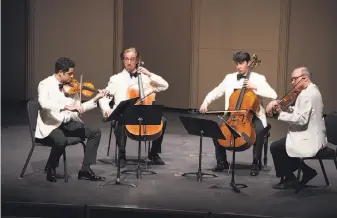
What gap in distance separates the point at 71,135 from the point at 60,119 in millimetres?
245

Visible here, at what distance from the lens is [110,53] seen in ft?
33.6

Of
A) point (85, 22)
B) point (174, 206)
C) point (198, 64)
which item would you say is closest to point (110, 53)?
point (85, 22)

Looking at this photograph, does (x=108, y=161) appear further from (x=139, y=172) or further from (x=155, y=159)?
(x=139, y=172)

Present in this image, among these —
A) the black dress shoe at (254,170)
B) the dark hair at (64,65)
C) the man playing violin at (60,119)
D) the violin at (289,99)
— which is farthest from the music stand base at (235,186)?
the dark hair at (64,65)

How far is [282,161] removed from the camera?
5410 millimetres

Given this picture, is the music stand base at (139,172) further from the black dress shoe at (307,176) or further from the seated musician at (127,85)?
the black dress shoe at (307,176)

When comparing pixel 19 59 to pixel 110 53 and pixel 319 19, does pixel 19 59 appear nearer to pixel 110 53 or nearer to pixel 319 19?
pixel 110 53

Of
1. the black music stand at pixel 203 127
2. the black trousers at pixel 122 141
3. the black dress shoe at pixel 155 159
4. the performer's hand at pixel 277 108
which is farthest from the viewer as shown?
the black dress shoe at pixel 155 159

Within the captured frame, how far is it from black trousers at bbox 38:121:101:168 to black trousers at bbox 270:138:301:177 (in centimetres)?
158

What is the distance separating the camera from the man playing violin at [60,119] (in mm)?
5387

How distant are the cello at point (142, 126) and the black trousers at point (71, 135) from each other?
1.07 ft

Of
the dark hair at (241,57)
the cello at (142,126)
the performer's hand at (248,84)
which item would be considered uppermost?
the dark hair at (241,57)

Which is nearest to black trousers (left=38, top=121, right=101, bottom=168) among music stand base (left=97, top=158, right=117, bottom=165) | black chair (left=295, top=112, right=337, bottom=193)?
music stand base (left=97, top=158, right=117, bottom=165)

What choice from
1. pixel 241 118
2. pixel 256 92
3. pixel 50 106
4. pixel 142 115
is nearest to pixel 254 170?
pixel 241 118
